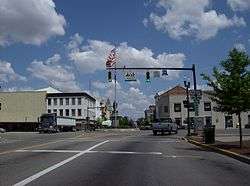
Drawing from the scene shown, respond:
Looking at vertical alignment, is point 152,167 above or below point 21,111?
below

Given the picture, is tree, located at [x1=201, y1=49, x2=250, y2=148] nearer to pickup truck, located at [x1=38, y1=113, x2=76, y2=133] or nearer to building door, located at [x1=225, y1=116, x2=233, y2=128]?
pickup truck, located at [x1=38, y1=113, x2=76, y2=133]

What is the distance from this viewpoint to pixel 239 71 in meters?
25.9

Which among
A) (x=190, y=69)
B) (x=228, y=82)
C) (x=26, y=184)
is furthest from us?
(x=190, y=69)

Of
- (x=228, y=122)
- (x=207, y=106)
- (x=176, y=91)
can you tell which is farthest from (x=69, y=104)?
(x=228, y=122)

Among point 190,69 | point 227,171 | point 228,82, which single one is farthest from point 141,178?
point 190,69

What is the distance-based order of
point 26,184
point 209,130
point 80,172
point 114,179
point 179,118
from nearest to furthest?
point 26,184 → point 114,179 → point 80,172 → point 209,130 → point 179,118

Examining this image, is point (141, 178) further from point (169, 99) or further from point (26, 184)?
point (169, 99)

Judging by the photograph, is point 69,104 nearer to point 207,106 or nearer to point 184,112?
point 184,112

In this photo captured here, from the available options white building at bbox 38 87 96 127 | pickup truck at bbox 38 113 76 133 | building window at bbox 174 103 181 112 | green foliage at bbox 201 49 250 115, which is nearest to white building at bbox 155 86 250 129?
building window at bbox 174 103 181 112

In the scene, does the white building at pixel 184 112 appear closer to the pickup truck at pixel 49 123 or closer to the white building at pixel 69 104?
the white building at pixel 69 104

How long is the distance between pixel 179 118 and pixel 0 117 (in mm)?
43650

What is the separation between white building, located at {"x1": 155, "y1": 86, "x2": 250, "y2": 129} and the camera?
4707 inches

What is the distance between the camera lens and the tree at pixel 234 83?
83.3 feet

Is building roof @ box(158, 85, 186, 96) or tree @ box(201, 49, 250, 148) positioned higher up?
building roof @ box(158, 85, 186, 96)
